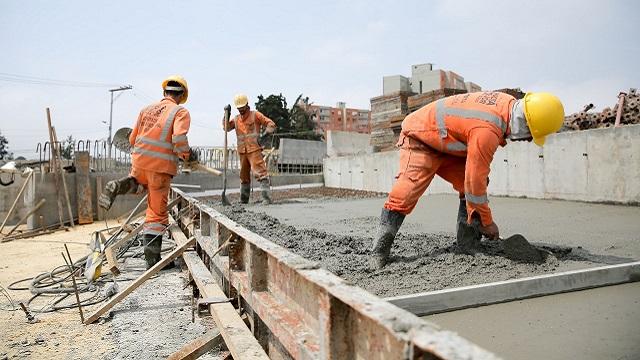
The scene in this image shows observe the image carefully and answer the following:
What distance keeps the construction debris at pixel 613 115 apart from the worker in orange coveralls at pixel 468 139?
18.5 ft

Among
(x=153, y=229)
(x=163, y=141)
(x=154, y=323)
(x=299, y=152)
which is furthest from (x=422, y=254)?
(x=299, y=152)

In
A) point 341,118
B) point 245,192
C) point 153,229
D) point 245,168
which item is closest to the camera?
point 153,229

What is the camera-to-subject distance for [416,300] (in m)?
2.26

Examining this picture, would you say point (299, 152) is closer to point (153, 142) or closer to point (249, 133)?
point (249, 133)

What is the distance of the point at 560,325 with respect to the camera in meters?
2.12

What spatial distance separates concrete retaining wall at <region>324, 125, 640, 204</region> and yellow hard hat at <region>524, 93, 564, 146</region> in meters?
4.21

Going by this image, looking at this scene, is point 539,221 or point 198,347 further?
point 539,221

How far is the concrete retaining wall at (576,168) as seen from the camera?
6.17 metres

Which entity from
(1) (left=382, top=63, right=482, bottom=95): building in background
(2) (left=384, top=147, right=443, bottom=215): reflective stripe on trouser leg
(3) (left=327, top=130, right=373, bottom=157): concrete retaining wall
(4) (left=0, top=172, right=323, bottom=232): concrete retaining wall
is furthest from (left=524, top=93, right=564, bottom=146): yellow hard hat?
(3) (left=327, top=130, right=373, bottom=157): concrete retaining wall

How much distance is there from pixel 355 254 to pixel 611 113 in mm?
6819

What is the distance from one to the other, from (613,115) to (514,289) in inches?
272

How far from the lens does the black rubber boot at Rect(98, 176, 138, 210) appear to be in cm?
407

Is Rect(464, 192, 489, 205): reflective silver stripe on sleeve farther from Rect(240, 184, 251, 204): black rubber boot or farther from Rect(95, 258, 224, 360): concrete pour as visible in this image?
Rect(240, 184, 251, 204): black rubber boot

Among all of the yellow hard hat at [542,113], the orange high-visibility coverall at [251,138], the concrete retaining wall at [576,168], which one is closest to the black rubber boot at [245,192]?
the orange high-visibility coverall at [251,138]
